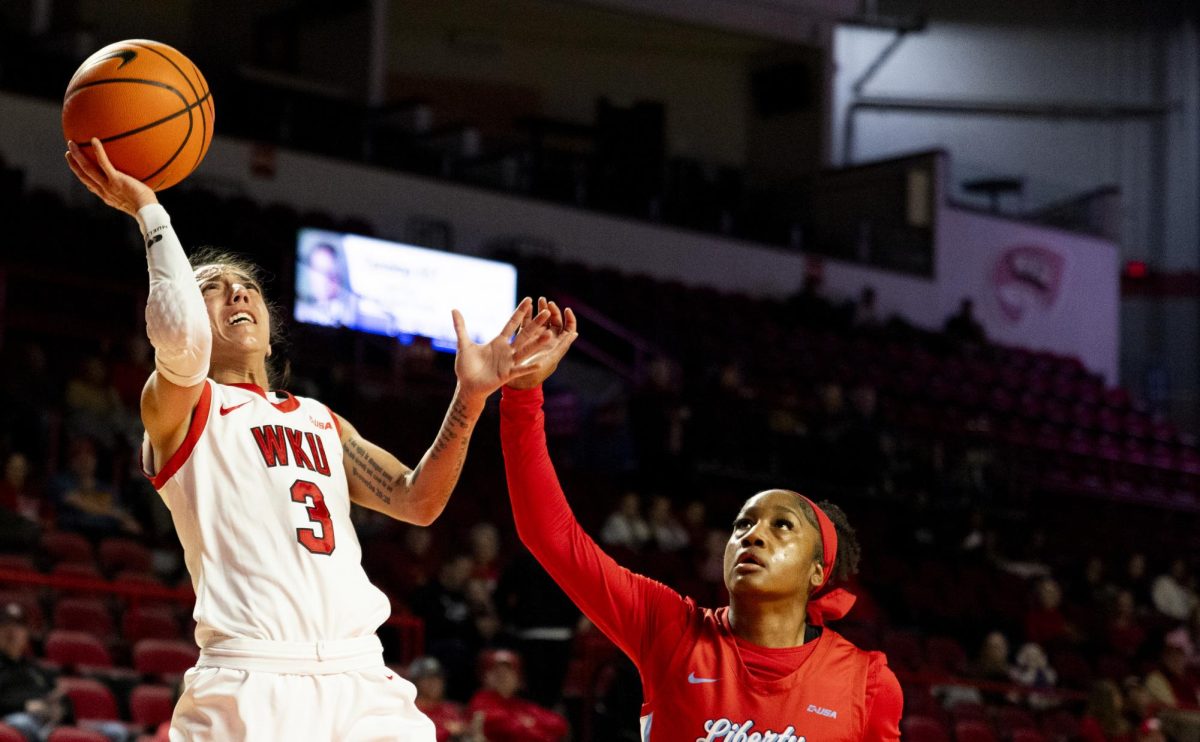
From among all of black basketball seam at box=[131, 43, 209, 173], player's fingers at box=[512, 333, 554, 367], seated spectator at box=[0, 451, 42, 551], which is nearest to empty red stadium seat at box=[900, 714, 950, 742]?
seated spectator at box=[0, 451, 42, 551]

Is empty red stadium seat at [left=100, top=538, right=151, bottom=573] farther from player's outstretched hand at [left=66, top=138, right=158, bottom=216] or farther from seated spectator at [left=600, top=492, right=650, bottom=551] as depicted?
player's outstretched hand at [left=66, top=138, right=158, bottom=216]

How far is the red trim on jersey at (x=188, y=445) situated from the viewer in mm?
2955

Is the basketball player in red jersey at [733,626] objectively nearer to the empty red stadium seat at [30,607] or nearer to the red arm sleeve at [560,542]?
the red arm sleeve at [560,542]

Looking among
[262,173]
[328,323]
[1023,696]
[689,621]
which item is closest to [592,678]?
[1023,696]

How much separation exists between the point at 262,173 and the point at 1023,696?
8.80 m

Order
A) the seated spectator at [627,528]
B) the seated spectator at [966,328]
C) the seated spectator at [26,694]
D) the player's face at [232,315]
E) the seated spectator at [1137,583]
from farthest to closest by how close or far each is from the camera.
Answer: the seated spectator at [966,328], the seated spectator at [1137,583], the seated spectator at [627,528], the seated spectator at [26,694], the player's face at [232,315]

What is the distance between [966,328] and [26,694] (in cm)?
1414

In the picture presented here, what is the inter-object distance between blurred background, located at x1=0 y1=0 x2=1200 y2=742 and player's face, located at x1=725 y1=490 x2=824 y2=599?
4.16 metres

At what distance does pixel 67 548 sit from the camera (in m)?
8.14

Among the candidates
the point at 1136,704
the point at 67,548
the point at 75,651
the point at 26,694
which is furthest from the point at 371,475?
the point at 1136,704

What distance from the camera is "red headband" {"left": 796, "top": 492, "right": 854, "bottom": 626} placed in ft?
10.7

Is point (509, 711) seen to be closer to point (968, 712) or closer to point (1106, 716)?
point (968, 712)

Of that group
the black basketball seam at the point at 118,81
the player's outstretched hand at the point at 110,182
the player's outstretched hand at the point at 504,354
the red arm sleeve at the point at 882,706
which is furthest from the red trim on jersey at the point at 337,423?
the red arm sleeve at the point at 882,706

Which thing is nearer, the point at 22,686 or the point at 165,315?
the point at 165,315
